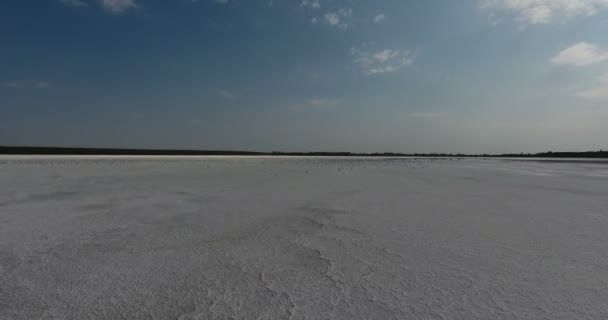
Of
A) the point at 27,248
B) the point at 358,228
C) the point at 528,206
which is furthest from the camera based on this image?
the point at 528,206

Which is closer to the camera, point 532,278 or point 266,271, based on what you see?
point 532,278

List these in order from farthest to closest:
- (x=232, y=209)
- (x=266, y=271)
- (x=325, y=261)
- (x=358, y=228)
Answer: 1. (x=232, y=209)
2. (x=358, y=228)
3. (x=325, y=261)
4. (x=266, y=271)

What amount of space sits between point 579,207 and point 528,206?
2.14 ft

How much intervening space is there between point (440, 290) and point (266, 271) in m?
1.13

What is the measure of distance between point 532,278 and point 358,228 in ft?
5.27

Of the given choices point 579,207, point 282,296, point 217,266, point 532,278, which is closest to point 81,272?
point 217,266

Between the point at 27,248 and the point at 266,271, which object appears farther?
the point at 27,248

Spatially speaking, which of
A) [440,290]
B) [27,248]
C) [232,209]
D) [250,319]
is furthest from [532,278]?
[27,248]

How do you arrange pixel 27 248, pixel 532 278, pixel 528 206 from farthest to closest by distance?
pixel 528 206, pixel 27 248, pixel 532 278

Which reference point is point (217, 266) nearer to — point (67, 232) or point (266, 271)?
point (266, 271)

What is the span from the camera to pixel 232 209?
4324 mm

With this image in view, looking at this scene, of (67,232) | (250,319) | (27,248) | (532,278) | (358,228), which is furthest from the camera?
(358,228)

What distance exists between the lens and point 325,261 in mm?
2359

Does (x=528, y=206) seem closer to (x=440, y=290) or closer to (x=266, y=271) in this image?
(x=440, y=290)
